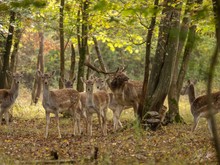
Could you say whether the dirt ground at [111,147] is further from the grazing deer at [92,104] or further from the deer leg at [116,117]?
the grazing deer at [92,104]

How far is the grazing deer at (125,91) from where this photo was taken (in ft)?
46.8

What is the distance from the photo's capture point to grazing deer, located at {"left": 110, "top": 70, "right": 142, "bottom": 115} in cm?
1427

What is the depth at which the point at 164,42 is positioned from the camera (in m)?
13.2

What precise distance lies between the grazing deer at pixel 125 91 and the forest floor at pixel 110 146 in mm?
979

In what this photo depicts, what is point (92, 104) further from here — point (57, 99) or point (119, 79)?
point (119, 79)

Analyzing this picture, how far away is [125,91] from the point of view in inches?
569

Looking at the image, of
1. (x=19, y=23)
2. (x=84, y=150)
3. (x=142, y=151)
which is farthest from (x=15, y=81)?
(x=142, y=151)

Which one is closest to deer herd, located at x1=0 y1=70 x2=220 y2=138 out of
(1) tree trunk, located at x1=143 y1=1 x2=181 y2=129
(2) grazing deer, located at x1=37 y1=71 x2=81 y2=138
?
(2) grazing deer, located at x1=37 y1=71 x2=81 y2=138

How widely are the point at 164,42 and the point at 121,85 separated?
1955 millimetres

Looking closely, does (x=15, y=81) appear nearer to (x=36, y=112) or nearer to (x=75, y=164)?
(x=36, y=112)

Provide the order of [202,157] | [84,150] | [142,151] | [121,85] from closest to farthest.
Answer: [202,157] → [142,151] → [84,150] → [121,85]

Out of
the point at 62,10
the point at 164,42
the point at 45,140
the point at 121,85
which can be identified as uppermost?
the point at 62,10

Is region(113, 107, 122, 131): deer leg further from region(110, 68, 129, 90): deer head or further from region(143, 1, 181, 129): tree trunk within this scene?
region(143, 1, 181, 129): tree trunk

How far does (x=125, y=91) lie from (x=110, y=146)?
4.57 m
